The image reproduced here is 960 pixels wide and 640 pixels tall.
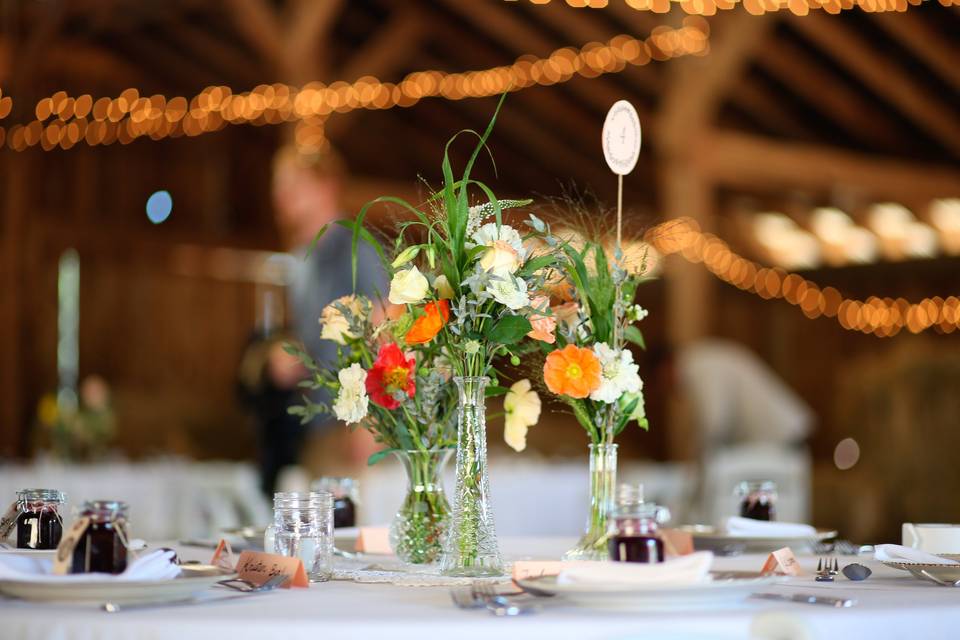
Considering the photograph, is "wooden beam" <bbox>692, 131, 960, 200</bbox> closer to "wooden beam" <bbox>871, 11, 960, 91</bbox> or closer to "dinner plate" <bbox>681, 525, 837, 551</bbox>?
"wooden beam" <bbox>871, 11, 960, 91</bbox>

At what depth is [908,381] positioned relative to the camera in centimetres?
614

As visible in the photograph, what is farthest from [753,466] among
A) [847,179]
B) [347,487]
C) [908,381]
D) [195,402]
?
[195,402]

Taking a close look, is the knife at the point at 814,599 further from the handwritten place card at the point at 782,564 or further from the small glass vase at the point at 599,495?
the small glass vase at the point at 599,495

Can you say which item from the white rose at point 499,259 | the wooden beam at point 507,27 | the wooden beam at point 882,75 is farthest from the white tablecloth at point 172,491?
the wooden beam at point 882,75

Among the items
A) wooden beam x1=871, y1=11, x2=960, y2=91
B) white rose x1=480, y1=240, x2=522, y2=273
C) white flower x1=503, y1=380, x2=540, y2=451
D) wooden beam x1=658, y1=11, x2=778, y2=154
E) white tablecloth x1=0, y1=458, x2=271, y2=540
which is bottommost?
white tablecloth x1=0, y1=458, x2=271, y2=540

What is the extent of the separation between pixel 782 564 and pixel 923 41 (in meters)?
7.13

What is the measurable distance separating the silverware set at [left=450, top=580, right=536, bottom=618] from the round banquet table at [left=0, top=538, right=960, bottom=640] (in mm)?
12

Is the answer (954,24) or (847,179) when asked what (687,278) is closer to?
(847,179)

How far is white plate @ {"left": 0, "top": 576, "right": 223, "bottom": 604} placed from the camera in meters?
1.35

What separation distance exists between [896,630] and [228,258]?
10182mm

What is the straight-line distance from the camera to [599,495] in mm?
1837

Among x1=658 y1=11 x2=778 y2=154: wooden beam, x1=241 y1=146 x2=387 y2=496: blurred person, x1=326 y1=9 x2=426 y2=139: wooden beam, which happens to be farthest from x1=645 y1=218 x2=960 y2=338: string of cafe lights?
x1=241 y1=146 x2=387 y2=496: blurred person

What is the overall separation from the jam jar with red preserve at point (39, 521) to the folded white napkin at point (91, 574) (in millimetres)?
308

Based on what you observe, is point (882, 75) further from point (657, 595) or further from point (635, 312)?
point (657, 595)
